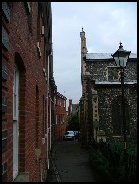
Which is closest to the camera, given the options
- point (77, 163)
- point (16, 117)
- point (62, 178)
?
point (16, 117)

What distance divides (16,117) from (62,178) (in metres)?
10.1

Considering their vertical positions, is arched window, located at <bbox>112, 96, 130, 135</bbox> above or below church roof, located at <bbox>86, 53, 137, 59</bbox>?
below

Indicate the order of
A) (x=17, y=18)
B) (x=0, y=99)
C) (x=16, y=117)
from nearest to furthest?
(x=0, y=99) → (x=17, y=18) → (x=16, y=117)

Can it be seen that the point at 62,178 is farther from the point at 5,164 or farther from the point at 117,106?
the point at 117,106

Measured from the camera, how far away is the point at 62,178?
1544 centimetres

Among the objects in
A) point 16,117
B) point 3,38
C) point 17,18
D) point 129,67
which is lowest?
point 16,117

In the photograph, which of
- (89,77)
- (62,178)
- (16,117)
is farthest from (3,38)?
(89,77)

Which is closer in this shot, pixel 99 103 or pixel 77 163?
pixel 77 163

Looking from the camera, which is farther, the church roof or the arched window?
the church roof

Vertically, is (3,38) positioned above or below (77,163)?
above

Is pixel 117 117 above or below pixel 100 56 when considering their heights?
below

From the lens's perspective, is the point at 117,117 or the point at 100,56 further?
the point at 100,56

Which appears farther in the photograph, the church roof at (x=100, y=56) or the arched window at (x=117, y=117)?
the church roof at (x=100, y=56)

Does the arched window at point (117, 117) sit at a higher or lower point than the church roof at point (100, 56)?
lower
